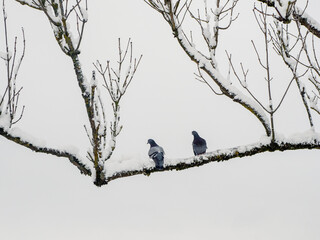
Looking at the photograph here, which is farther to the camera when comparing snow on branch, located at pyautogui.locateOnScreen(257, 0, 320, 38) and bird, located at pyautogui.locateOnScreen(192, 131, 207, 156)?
bird, located at pyautogui.locateOnScreen(192, 131, 207, 156)

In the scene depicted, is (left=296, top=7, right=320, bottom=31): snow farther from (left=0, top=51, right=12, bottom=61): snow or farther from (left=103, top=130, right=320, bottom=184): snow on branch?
(left=0, top=51, right=12, bottom=61): snow

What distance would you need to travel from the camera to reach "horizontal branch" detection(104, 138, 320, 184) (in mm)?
4199

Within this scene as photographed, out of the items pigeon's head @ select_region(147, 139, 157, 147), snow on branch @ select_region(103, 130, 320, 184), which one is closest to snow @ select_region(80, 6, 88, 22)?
snow on branch @ select_region(103, 130, 320, 184)

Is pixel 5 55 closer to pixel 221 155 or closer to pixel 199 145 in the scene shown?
pixel 221 155

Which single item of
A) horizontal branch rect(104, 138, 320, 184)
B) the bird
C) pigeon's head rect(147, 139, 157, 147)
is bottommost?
horizontal branch rect(104, 138, 320, 184)

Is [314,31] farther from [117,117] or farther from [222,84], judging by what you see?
[117,117]

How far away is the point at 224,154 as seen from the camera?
4.45m

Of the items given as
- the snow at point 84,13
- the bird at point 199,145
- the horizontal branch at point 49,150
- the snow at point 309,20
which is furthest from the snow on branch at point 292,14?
the bird at point 199,145

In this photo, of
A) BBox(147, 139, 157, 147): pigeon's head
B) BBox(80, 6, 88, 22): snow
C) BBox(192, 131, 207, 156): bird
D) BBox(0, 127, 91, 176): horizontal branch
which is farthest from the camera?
BBox(192, 131, 207, 156): bird

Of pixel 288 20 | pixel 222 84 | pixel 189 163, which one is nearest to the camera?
pixel 288 20

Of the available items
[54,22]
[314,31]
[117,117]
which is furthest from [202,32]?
[54,22]

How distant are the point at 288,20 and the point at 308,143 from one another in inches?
56.4

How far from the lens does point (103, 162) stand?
4270 millimetres

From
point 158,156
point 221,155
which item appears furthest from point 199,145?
point 221,155
